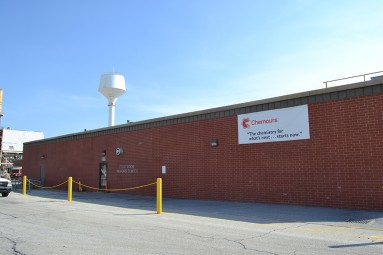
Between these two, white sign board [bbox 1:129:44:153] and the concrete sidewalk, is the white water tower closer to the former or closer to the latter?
the concrete sidewalk

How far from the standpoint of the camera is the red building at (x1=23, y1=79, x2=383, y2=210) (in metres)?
13.2

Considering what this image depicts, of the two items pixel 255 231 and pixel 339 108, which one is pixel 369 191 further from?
pixel 255 231

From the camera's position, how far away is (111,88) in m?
37.7

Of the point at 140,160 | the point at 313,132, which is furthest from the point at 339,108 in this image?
the point at 140,160

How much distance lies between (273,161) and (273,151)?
1.41 feet

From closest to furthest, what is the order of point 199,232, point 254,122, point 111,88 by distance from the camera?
point 199,232 → point 254,122 → point 111,88

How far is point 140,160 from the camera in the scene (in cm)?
2311

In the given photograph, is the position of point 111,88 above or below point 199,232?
above

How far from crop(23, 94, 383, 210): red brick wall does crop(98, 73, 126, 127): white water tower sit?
13.2 m

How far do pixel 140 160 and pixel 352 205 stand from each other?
1337 centimetres

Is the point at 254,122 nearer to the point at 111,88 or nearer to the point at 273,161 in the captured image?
the point at 273,161

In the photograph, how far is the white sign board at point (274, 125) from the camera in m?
14.9

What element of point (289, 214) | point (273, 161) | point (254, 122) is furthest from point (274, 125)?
point (289, 214)

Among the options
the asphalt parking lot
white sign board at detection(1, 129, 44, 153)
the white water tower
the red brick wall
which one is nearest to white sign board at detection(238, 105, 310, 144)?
the red brick wall
